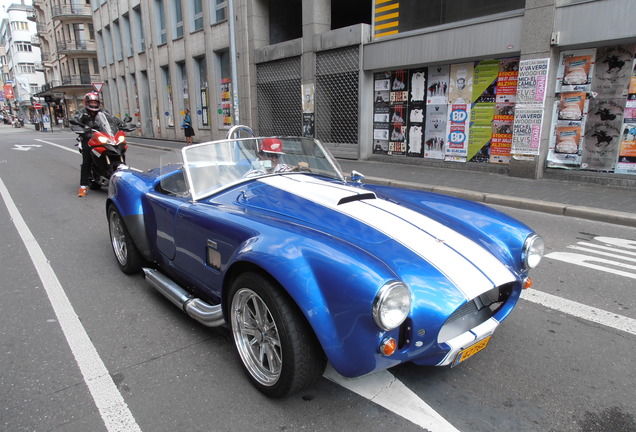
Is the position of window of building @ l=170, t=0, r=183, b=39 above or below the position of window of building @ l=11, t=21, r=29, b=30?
below

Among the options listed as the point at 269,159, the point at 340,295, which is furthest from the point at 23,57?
the point at 340,295

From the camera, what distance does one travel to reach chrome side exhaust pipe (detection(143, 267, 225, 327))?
2631 millimetres

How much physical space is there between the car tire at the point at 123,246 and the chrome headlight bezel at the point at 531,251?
3287 millimetres

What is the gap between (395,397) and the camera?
2307 millimetres

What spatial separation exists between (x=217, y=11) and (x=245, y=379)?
20577 millimetres

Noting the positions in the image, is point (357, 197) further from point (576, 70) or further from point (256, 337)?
point (576, 70)

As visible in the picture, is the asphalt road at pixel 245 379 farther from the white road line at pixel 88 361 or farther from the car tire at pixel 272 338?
the car tire at pixel 272 338

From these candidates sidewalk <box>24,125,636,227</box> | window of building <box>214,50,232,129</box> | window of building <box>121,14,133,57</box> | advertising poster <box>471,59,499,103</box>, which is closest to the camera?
sidewalk <box>24,125,636,227</box>

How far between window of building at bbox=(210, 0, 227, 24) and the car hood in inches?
732

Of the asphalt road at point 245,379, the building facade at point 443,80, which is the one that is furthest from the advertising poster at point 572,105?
the asphalt road at point 245,379

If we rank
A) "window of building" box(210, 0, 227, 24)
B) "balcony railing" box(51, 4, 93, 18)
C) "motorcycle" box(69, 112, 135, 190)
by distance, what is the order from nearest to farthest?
"motorcycle" box(69, 112, 135, 190), "window of building" box(210, 0, 227, 24), "balcony railing" box(51, 4, 93, 18)

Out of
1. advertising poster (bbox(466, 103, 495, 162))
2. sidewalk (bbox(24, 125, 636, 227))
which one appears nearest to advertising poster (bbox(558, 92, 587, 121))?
sidewalk (bbox(24, 125, 636, 227))

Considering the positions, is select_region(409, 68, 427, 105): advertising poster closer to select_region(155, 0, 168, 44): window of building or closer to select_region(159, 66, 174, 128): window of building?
select_region(159, 66, 174, 128): window of building

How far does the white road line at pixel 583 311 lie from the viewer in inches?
123
